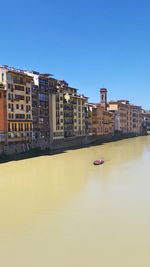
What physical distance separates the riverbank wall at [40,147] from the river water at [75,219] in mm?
9367

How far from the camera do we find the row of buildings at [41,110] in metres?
43.5

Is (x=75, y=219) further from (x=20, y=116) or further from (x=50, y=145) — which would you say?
(x=50, y=145)

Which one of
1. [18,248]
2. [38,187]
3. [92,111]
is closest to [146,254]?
[18,248]

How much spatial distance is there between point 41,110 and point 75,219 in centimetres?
3545

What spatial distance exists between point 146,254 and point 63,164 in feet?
87.9

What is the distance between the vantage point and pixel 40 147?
50469 millimetres

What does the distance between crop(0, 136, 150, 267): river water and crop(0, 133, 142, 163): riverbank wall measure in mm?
9367

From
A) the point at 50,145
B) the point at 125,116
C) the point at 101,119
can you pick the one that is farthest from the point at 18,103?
the point at 125,116

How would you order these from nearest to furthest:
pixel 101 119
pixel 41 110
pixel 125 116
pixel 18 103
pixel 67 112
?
pixel 18 103
pixel 41 110
pixel 67 112
pixel 101 119
pixel 125 116

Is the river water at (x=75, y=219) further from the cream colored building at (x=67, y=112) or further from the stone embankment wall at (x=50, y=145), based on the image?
the cream colored building at (x=67, y=112)

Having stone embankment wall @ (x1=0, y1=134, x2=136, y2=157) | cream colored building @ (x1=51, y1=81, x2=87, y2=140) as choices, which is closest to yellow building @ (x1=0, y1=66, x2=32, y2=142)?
stone embankment wall @ (x1=0, y1=134, x2=136, y2=157)

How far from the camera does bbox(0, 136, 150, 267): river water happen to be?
12922mm

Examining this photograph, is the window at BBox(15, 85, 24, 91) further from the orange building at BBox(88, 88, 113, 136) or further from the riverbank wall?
the orange building at BBox(88, 88, 113, 136)

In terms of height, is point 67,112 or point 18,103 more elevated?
point 18,103
